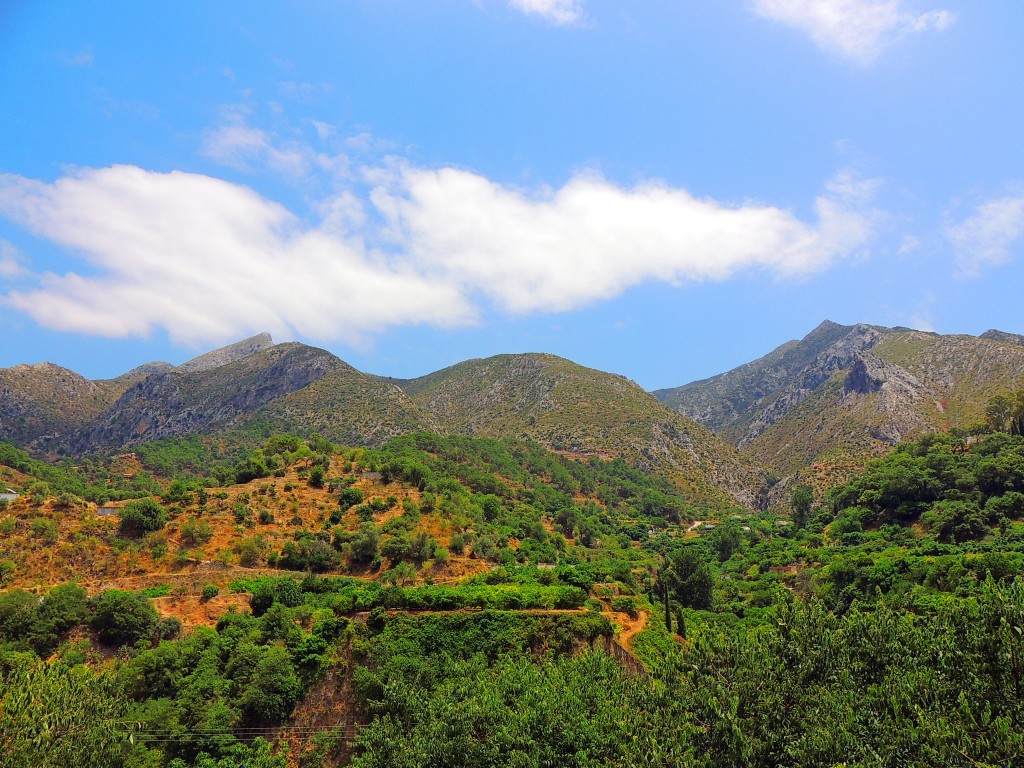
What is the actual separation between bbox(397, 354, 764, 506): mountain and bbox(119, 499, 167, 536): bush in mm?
112458

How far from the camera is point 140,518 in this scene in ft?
185

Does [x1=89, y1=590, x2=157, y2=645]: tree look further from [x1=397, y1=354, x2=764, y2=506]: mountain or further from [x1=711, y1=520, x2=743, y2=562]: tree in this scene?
[x1=397, y1=354, x2=764, y2=506]: mountain

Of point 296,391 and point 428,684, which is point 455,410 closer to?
point 296,391

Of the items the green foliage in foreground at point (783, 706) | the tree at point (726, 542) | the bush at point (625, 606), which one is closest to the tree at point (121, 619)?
the green foliage in foreground at point (783, 706)

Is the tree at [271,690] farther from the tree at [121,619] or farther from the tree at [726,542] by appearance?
the tree at [726,542]

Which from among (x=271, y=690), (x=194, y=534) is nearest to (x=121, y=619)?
(x=271, y=690)

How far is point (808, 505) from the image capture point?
341 feet

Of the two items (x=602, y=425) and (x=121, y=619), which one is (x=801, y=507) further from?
(x=121, y=619)

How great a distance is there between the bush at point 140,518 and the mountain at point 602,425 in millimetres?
112458

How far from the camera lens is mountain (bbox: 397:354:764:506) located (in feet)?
511

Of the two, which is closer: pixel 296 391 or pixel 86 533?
pixel 86 533

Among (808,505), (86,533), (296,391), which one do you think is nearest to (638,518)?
(808,505)

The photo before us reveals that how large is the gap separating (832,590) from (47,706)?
6007 centimetres

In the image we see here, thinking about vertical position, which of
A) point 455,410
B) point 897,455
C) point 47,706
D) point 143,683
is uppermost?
point 455,410
